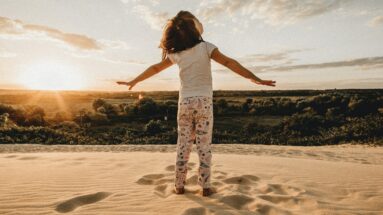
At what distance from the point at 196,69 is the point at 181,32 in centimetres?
43

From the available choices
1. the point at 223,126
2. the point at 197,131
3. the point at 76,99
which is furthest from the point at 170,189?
the point at 76,99

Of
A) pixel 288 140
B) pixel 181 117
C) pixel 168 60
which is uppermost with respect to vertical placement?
pixel 168 60

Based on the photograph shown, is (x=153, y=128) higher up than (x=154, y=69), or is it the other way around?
(x=154, y=69)

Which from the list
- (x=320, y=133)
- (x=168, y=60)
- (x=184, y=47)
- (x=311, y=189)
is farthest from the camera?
(x=320, y=133)

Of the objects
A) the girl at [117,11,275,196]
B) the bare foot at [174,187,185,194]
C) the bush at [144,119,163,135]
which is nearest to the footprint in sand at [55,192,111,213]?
the bare foot at [174,187,185,194]

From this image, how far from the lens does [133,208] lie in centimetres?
363

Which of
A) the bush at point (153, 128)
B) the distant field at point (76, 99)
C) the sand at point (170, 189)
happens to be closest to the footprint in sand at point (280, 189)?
the sand at point (170, 189)

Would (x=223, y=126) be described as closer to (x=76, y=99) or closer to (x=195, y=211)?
(x=195, y=211)

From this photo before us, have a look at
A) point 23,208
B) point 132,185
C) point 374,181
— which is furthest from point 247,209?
point 374,181

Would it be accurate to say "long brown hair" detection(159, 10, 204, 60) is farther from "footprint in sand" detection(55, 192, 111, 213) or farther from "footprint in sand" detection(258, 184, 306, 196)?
"footprint in sand" detection(258, 184, 306, 196)

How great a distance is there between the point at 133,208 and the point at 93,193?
757 mm

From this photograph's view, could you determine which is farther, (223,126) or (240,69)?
(223,126)

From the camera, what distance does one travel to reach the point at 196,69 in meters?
3.90

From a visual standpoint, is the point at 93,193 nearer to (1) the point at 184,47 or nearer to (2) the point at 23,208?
(2) the point at 23,208
